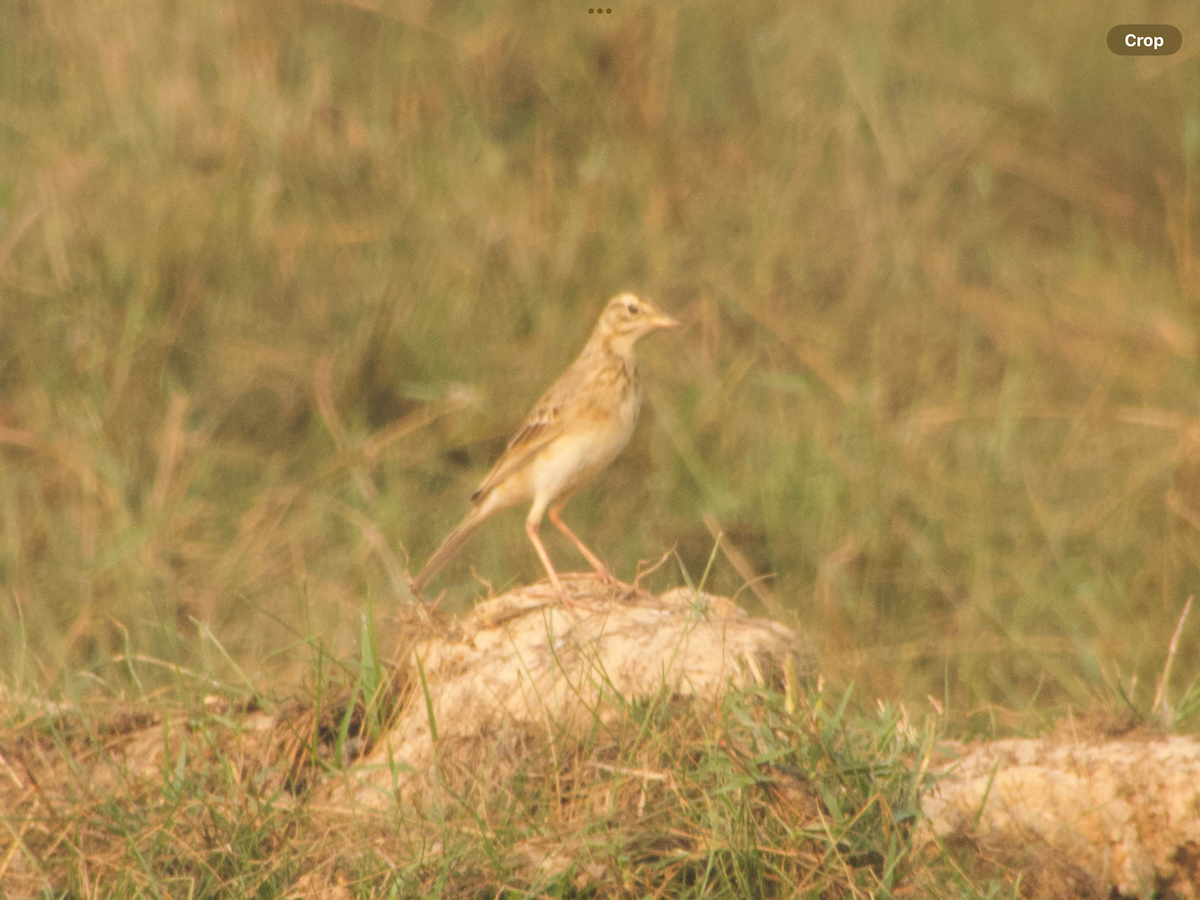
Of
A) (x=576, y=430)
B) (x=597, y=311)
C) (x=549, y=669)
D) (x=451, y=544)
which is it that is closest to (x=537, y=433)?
(x=576, y=430)

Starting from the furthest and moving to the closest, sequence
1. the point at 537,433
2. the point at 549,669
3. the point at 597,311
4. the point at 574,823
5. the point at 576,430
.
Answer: the point at 597,311
the point at 537,433
the point at 576,430
the point at 549,669
the point at 574,823

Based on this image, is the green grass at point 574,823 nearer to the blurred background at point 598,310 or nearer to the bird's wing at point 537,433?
the blurred background at point 598,310

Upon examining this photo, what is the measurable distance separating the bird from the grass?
0.56 metres

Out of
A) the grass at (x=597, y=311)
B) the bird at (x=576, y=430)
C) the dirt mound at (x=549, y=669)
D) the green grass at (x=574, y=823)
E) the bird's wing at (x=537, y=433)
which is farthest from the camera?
the grass at (x=597, y=311)

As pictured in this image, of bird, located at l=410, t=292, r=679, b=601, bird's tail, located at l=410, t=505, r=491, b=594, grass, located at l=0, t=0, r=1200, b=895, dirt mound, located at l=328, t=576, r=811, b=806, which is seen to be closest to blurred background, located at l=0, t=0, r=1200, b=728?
grass, located at l=0, t=0, r=1200, b=895

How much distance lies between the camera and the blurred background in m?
6.75

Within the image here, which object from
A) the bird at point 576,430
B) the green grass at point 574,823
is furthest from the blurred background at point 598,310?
the green grass at point 574,823

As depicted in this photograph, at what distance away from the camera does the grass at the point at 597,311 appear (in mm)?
6727

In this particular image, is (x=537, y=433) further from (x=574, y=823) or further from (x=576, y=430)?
(x=574, y=823)

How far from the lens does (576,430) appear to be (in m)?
5.13

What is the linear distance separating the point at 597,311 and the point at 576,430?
2971 mm

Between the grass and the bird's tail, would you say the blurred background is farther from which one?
the bird's tail

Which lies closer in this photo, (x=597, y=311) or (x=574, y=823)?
(x=574, y=823)

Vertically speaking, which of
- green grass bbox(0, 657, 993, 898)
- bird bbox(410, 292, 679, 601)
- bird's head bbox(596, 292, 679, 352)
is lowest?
green grass bbox(0, 657, 993, 898)
